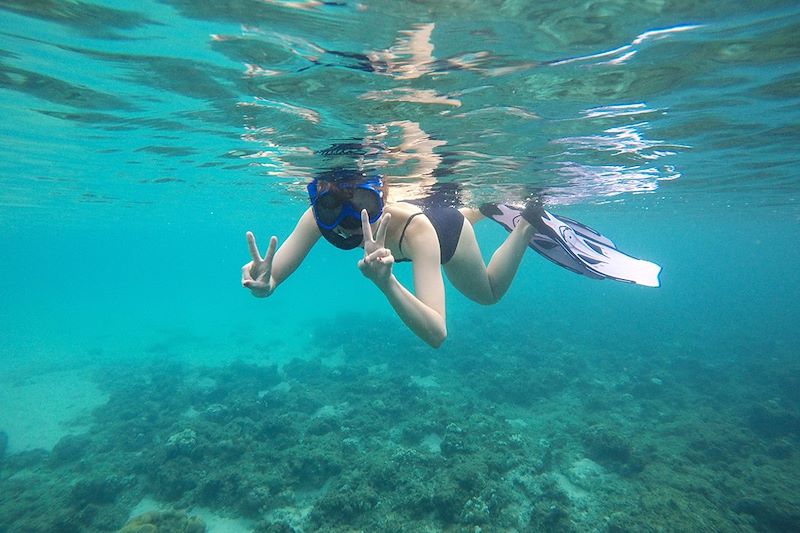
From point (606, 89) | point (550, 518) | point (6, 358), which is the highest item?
point (606, 89)

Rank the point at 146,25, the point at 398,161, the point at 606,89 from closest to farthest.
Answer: the point at 146,25
the point at 606,89
the point at 398,161

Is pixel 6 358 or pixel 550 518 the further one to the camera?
pixel 6 358

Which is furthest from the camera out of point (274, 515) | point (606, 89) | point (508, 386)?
point (508, 386)

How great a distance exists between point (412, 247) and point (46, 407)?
23.1 m

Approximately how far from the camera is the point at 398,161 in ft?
36.6

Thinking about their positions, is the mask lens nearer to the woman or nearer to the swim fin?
the woman

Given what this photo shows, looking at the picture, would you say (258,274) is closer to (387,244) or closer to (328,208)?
(328,208)

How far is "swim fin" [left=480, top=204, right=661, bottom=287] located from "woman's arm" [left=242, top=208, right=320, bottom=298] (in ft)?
12.7

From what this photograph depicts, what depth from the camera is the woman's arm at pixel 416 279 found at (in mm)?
3059

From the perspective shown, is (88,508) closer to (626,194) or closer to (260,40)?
(260,40)

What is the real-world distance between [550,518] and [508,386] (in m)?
8.32

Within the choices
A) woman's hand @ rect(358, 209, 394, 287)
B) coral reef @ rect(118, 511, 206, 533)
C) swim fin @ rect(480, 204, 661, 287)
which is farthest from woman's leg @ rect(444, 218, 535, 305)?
coral reef @ rect(118, 511, 206, 533)

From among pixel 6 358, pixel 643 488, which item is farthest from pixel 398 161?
pixel 6 358

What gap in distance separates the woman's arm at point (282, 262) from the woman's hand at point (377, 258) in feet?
4.04
